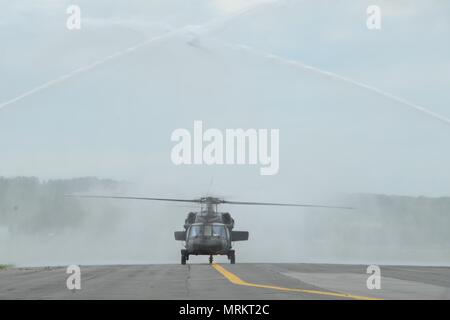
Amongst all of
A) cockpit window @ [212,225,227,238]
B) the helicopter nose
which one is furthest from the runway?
cockpit window @ [212,225,227,238]

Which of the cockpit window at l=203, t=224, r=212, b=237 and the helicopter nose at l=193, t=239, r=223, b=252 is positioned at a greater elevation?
the cockpit window at l=203, t=224, r=212, b=237

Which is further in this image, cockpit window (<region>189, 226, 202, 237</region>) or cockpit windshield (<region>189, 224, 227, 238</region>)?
cockpit window (<region>189, 226, 202, 237</region>)

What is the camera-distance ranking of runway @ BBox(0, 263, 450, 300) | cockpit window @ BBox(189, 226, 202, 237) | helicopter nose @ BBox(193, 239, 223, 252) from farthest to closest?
1. cockpit window @ BBox(189, 226, 202, 237)
2. helicopter nose @ BBox(193, 239, 223, 252)
3. runway @ BBox(0, 263, 450, 300)

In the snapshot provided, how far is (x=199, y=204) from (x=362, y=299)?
45.3 metres

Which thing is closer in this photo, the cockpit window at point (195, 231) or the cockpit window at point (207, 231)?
the cockpit window at point (207, 231)

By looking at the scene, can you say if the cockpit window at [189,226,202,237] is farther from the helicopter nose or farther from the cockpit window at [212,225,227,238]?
the cockpit window at [212,225,227,238]

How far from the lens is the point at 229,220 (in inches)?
2408

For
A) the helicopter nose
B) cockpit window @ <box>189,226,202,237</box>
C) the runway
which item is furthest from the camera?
cockpit window @ <box>189,226,202,237</box>

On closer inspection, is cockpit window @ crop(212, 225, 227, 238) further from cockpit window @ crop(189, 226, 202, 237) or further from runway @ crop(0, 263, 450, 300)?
runway @ crop(0, 263, 450, 300)

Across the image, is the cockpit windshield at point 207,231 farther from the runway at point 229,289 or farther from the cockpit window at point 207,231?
the runway at point 229,289

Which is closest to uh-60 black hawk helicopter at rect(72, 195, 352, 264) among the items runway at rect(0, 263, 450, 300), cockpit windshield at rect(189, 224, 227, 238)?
cockpit windshield at rect(189, 224, 227, 238)

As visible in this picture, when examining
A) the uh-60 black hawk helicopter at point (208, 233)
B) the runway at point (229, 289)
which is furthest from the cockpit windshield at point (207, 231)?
the runway at point (229, 289)
